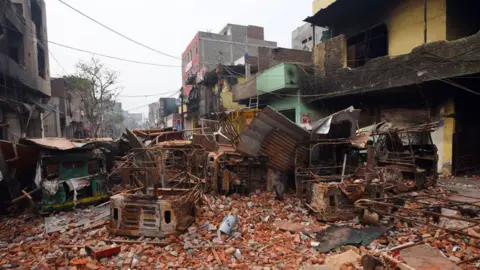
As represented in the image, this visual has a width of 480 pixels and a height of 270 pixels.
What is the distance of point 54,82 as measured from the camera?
Result: 88.1 feet

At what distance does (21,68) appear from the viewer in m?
14.4

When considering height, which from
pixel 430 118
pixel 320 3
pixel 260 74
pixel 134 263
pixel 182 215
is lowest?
pixel 134 263

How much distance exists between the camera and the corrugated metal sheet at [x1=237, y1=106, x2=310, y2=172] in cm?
731

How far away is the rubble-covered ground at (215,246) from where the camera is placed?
421 centimetres

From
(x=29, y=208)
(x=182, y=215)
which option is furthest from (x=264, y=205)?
(x=29, y=208)

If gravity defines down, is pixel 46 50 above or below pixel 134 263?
above

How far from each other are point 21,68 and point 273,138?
1501 cm

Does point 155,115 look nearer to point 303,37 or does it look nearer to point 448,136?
point 303,37

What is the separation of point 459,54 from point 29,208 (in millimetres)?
13969

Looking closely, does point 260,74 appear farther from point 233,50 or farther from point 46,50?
point 233,50

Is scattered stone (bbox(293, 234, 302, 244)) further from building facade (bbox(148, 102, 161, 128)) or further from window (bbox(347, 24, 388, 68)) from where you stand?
building facade (bbox(148, 102, 161, 128))

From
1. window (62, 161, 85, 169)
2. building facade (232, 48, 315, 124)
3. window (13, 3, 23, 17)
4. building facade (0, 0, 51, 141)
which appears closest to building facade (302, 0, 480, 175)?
building facade (232, 48, 315, 124)

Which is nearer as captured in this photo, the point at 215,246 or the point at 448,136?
the point at 215,246

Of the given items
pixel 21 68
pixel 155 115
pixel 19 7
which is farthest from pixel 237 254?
pixel 155 115
